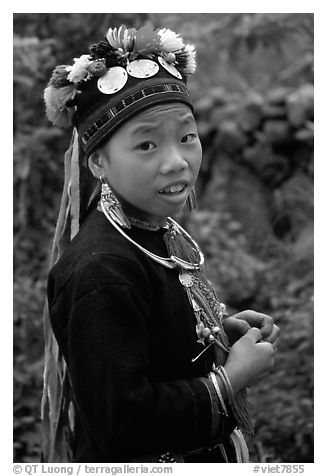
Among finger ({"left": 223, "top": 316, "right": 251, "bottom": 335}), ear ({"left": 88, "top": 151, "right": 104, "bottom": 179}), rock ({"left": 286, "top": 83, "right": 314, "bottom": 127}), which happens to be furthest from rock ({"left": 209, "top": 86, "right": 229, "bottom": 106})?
ear ({"left": 88, "top": 151, "right": 104, "bottom": 179})

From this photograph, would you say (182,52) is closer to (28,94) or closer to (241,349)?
(241,349)

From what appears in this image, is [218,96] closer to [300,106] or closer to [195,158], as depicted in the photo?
[300,106]

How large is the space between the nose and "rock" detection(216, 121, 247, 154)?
389 cm

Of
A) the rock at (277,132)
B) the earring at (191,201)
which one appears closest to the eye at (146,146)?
the earring at (191,201)

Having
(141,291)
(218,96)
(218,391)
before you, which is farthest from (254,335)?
(218,96)

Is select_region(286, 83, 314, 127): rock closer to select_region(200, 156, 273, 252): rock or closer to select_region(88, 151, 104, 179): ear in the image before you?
select_region(200, 156, 273, 252): rock

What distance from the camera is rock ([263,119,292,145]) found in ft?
17.8

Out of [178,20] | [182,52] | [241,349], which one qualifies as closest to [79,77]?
[182,52]

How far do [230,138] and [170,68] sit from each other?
379 cm

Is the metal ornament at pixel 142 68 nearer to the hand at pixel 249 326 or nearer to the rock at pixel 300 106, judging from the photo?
the hand at pixel 249 326

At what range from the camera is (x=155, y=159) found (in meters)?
1.69

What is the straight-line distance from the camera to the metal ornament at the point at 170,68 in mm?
1788

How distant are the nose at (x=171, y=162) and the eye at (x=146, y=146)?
0.03m

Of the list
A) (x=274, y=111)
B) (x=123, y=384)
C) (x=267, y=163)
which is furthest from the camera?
(x=274, y=111)
